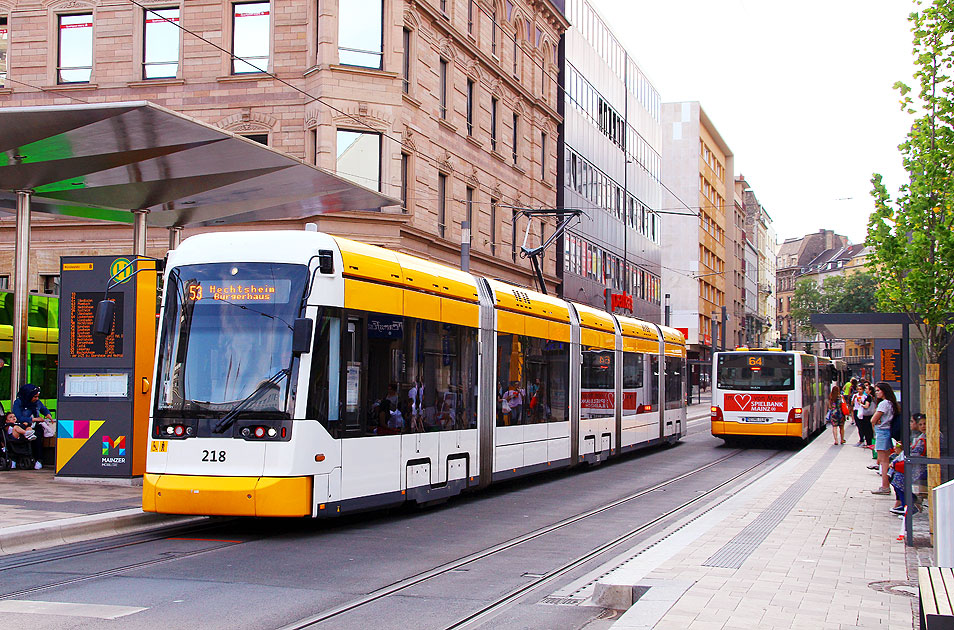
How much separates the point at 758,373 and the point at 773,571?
20.7m

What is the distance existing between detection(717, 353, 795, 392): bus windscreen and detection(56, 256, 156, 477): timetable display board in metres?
18.2

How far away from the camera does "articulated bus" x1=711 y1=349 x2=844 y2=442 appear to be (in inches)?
1121

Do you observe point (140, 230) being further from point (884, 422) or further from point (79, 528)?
point (884, 422)

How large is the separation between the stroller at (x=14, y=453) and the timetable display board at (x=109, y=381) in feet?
7.43

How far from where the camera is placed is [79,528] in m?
10.7

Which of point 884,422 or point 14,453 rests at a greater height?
point 884,422

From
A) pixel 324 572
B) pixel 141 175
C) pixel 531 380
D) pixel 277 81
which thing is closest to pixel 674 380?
pixel 531 380

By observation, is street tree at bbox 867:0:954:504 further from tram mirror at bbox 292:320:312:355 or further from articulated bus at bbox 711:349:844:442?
articulated bus at bbox 711:349:844:442

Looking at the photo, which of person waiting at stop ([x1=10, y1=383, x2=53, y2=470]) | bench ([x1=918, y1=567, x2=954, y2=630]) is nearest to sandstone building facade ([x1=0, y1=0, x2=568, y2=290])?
person waiting at stop ([x1=10, y1=383, x2=53, y2=470])

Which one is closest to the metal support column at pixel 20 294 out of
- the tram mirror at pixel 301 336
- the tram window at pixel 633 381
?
the tram mirror at pixel 301 336

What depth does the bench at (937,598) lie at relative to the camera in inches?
206

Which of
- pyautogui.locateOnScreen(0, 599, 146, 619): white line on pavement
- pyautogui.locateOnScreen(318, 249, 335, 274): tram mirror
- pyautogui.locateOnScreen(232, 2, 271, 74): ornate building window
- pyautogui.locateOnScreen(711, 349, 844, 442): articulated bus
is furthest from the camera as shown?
pyautogui.locateOnScreen(232, 2, 271, 74): ornate building window

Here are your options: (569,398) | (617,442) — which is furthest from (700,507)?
(617,442)

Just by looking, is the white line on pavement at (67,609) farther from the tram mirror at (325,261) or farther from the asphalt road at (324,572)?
the tram mirror at (325,261)
